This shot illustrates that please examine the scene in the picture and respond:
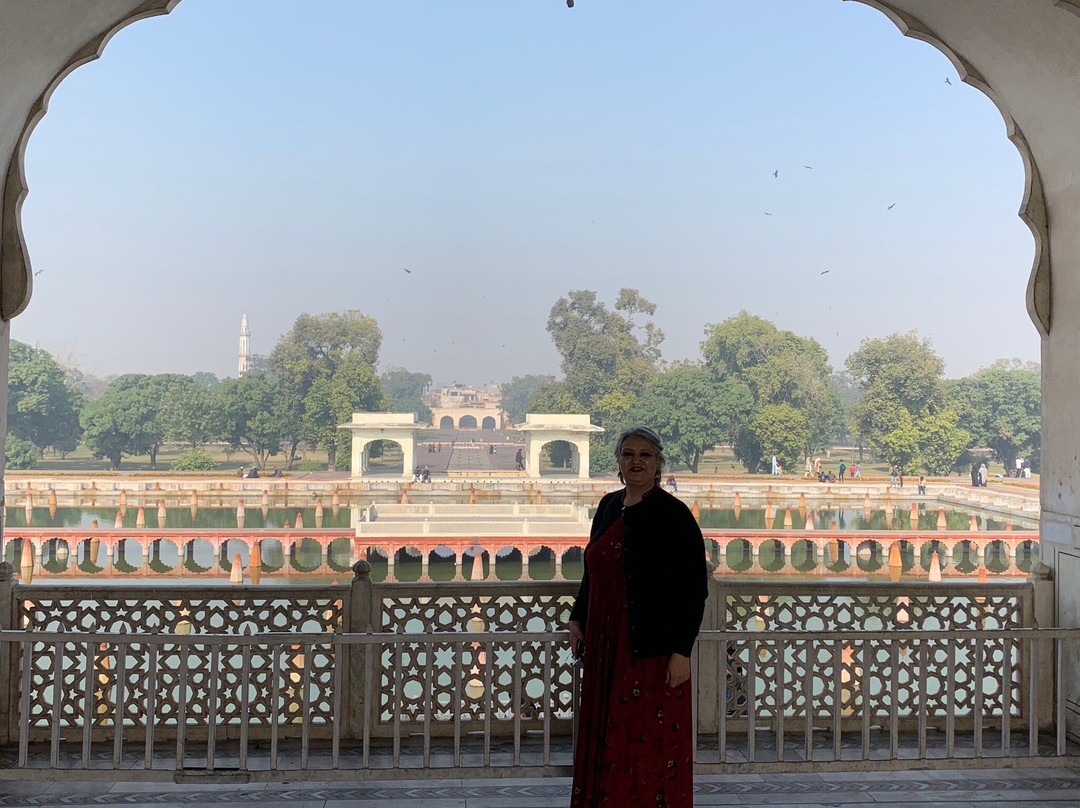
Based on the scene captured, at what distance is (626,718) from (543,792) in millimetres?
724

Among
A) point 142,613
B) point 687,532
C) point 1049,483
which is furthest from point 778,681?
point 142,613

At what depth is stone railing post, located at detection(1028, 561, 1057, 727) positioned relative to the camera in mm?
3375

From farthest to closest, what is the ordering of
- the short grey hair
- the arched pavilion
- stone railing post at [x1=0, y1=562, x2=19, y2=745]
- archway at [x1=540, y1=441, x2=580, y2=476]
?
archway at [x1=540, y1=441, x2=580, y2=476] < the arched pavilion < stone railing post at [x1=0, y1=562, x2=19, y2=745] < the short grey hair

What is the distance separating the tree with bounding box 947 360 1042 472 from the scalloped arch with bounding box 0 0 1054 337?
40905 mm

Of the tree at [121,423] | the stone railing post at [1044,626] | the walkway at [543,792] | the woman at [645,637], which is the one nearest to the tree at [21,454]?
the tree at [121,423]

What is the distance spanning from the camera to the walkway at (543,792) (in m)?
2.73

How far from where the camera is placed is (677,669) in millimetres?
2201

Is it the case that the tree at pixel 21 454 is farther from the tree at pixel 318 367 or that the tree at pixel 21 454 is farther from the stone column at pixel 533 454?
the stone column at pixel 533 454

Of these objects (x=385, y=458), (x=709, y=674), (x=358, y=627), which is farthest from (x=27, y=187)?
(x=385, y=458)

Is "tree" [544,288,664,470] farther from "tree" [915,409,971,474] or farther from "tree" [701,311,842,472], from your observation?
"tree" [915,409,971,474]

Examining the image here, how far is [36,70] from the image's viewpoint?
9.98ft

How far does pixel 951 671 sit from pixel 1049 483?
3.37ft

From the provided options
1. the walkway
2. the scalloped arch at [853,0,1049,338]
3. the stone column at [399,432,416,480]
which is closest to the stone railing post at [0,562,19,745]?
the walkway

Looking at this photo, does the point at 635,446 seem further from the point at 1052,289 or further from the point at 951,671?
the point at 1052,289
